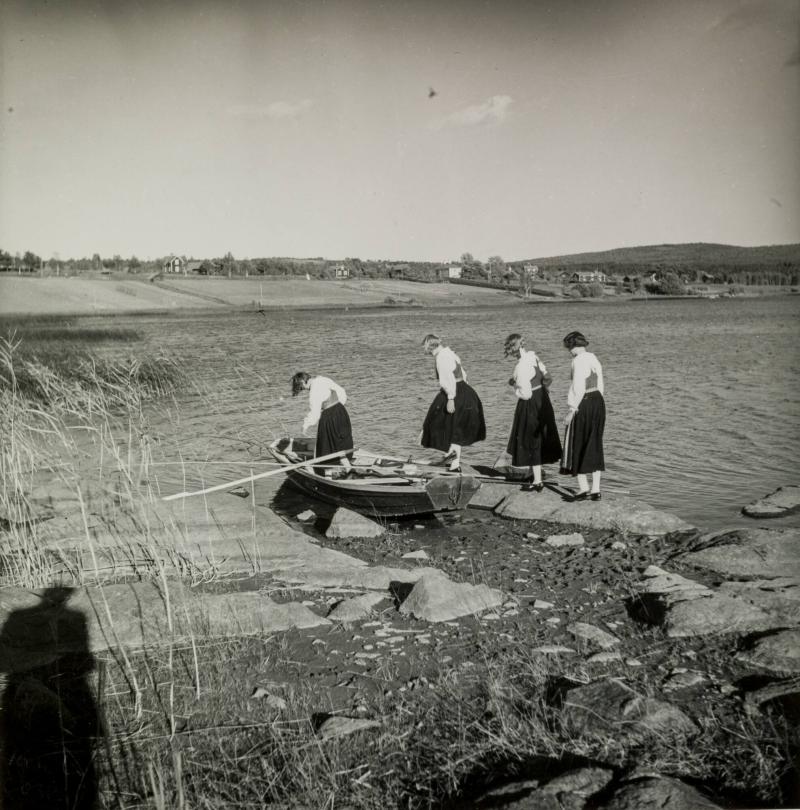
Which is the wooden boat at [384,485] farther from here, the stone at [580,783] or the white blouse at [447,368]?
the stone at [580,783]

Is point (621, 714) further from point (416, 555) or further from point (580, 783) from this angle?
point (416, 555)

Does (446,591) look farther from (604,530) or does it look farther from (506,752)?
(604,530)

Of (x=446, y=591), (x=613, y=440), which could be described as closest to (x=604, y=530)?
(x=446, y=591)

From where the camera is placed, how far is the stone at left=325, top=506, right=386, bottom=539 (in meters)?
8.96

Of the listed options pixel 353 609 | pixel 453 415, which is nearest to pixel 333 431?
pixel 453 415

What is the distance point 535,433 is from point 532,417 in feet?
0.74

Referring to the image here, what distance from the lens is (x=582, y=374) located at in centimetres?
854

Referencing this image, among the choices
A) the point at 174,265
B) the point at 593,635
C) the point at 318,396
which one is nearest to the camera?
the point at 593,635

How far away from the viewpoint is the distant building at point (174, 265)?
56.0 meters

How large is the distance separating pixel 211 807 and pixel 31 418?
33.0ft

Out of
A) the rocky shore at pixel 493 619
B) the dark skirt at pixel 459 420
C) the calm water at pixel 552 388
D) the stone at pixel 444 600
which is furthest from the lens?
the calm water at pixel 552 388

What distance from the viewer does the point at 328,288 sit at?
54656 millimetres

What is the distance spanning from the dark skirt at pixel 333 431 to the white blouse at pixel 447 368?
146cm

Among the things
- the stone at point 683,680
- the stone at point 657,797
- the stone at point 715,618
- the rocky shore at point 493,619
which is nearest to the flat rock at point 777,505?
the rocky shore at point 493,619
